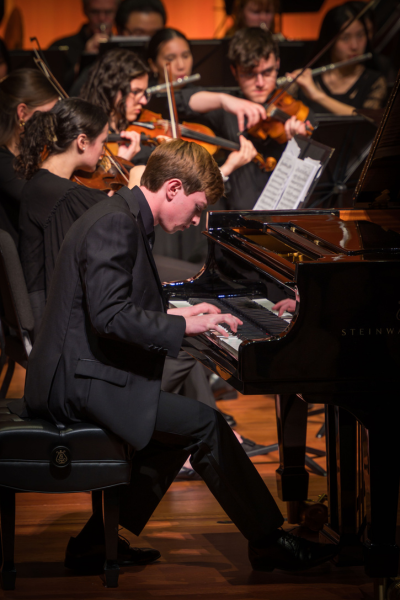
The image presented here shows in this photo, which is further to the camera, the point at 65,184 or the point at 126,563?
the point at 65,184

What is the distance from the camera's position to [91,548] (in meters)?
1.88

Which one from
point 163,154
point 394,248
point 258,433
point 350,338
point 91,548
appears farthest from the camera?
point 258,433

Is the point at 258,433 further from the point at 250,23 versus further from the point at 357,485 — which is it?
the point at 250,23

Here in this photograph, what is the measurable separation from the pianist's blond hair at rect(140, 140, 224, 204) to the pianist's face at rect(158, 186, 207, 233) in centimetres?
1

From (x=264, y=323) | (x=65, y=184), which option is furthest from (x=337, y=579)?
(x=65, y=184)

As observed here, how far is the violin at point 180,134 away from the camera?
331 cm

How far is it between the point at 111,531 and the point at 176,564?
29 centimetres

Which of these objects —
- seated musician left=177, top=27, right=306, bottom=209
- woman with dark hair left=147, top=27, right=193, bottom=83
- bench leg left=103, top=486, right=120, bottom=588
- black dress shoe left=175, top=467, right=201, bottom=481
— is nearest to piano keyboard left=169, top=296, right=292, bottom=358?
bench leg left=103, top=486, right=120, bottom=588

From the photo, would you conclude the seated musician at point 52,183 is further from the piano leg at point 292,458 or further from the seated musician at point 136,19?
the seated musician at point 136,19

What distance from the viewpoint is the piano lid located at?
72.2 inches

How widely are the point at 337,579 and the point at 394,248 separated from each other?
33.6 inches

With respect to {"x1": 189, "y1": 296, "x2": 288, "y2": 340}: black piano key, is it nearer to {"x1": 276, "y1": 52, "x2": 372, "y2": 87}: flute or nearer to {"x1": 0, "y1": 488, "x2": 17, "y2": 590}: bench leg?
{"x1": 0, "y1": 488, "x2": 17, "y2": 590}: bench leg

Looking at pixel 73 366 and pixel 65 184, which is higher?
pixel 65 184

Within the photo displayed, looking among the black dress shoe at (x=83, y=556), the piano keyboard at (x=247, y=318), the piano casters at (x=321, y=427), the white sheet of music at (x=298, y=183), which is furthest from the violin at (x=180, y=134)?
the black dress shoe at (x=83, y=556)
